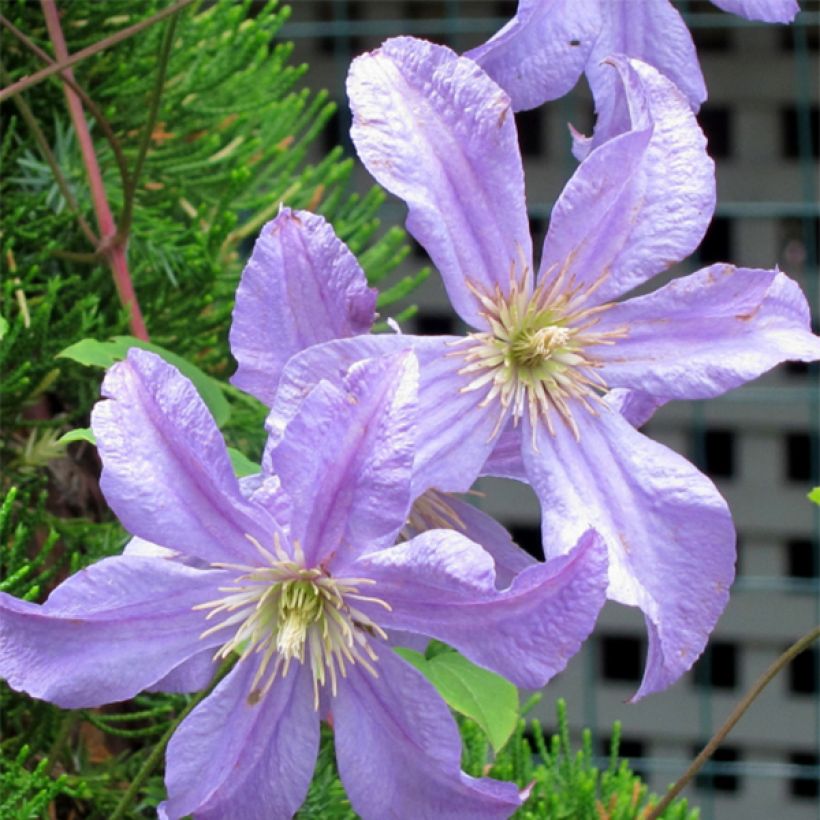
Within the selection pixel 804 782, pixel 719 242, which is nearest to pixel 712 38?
pixel 719 242

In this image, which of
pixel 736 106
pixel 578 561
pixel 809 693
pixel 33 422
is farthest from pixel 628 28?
pixel 809 693

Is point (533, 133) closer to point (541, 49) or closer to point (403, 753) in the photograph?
point (541, 49)

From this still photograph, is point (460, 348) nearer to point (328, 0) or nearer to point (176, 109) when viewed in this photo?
point (176, 109)

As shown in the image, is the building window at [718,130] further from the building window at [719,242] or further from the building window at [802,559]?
the building window at [802,559]

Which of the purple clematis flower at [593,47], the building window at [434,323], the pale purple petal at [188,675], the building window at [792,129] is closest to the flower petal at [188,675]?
the pale purple petal at [188,675]

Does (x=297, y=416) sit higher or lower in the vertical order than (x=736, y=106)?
higher

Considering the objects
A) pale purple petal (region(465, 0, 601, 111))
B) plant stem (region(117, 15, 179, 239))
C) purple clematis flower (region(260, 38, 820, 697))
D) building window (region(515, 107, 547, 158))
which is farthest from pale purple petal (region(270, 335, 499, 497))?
building window (region(515, 107, 547, 158))
